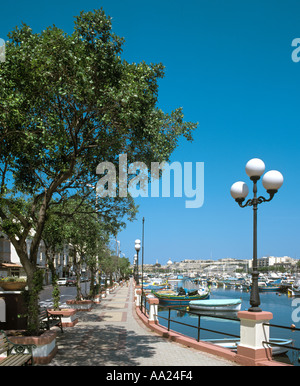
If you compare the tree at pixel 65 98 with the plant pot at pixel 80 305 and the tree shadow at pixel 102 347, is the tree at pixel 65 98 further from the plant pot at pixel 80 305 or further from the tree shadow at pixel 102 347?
the plant pot at pixel 80 305

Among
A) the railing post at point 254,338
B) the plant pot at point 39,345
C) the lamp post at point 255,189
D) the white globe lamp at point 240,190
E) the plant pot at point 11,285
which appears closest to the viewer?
the railing post at point 254,338

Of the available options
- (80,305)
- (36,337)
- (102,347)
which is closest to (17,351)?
(36,337)

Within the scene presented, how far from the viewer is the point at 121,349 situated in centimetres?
1122

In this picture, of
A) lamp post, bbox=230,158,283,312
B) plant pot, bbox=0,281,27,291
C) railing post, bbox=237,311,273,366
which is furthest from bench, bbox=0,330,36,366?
lamp post, bbox=230,158,283,312

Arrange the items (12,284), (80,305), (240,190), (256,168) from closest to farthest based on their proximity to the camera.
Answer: (256,168) → (240,190) → (12,284) → (80,305)

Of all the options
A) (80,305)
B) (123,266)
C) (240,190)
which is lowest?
(123,266)

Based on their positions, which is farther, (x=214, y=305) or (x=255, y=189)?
(x=214, y=305)

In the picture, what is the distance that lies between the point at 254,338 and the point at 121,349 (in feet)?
Result: 14.0

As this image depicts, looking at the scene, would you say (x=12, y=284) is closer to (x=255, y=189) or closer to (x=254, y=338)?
(x=254, y=338)

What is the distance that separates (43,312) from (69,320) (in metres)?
1.79

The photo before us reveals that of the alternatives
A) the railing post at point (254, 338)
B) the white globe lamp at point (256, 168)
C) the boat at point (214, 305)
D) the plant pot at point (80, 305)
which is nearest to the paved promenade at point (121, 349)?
the railing post at point (254, 338)

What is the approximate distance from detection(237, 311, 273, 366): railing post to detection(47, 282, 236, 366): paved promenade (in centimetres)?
53

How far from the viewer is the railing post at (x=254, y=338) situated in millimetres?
8719

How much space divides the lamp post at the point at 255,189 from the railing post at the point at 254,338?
317 mm
